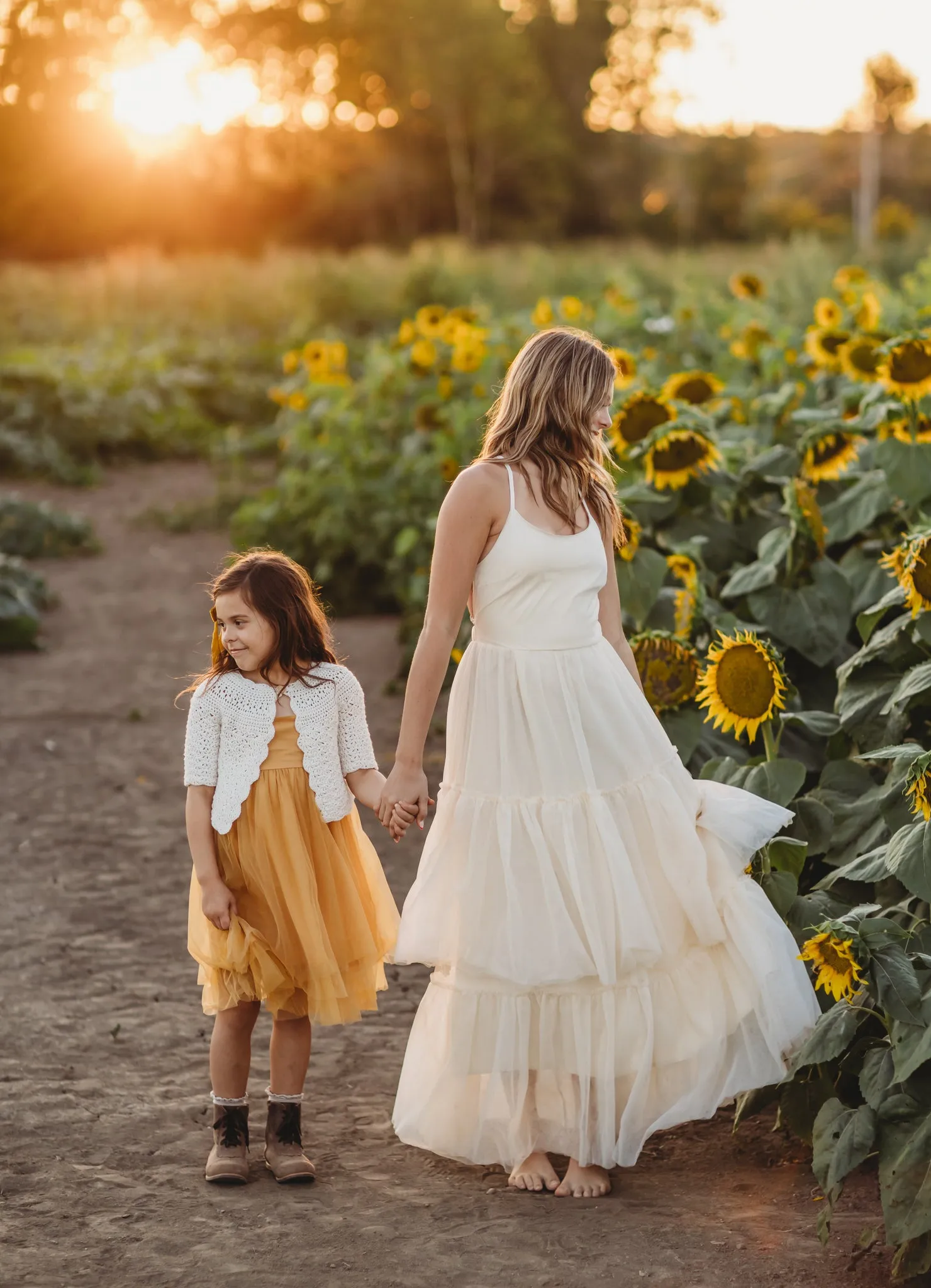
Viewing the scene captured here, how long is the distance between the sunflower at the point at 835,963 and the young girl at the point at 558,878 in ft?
0.84

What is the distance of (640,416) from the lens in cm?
405

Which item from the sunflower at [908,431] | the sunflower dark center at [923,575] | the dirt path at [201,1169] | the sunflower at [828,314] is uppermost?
the sunflower at [828,314]

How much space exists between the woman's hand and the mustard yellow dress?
0.17m

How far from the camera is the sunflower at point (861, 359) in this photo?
14.9ft

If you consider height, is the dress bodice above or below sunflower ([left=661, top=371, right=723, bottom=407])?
below

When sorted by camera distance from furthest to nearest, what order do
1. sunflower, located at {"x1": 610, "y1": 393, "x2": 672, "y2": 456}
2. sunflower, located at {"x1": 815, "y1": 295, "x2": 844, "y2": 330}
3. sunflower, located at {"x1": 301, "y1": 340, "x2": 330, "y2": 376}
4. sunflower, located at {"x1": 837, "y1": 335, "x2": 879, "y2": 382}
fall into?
sunflower, located at {"x1": 301, "y1": 340, "x2": 330, "y2": 376}
sunflower, located at {"x1": 815, "y1": 295, "x2": 844, "y2": 330}
sunflower, located at {"x1": 837, "y1": 335, "x2": 879, "y2": 382}
sunflower, located at {"x1": 610, "y1": 393, "x2": 672, "y2": 456}

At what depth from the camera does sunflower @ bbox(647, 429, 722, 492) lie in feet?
12.6

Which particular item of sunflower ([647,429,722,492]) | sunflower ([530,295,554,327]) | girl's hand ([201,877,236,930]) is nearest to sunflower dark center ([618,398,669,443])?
sunflower ([647,429,722,492])

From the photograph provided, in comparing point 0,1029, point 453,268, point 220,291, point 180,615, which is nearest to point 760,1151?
point 0,1029

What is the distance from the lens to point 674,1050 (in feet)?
8.94

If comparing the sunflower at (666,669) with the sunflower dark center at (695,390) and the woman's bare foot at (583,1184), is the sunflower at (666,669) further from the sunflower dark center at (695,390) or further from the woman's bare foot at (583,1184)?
the sunflower dark center at (695,390)

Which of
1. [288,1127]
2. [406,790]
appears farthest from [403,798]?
[288,1127]

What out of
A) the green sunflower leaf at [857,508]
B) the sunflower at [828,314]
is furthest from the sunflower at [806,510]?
the sunflower at [828,314]

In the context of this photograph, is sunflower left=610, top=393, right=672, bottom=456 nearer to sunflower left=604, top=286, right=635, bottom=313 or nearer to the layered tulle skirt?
the layered tulle skirt
